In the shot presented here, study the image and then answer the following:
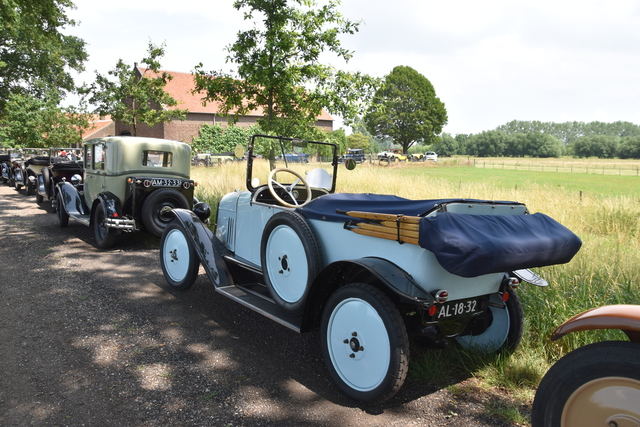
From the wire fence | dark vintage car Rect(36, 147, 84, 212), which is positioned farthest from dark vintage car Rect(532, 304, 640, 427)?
the wire fence

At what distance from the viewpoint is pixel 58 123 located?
3133 centimetres

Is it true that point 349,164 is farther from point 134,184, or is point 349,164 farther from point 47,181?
point 47,181

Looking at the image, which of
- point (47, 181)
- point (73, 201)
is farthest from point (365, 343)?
point (47, 181)

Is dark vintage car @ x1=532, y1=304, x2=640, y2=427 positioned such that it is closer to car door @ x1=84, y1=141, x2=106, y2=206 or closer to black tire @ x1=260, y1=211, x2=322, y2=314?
black tire @ x1=260, y1=211, x2=322, y2=314

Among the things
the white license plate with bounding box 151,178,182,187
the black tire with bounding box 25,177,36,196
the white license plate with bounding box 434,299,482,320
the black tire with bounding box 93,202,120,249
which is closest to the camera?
the white license plate with bounding box 434,299,482,320

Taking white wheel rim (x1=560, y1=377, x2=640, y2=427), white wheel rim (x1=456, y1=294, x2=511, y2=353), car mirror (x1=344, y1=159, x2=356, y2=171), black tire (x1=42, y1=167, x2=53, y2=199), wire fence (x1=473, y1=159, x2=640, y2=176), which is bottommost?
white wheel rim (x1=456, y1=294, x2=511, y2=353)

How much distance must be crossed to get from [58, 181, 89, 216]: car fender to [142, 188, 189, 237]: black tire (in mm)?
2211

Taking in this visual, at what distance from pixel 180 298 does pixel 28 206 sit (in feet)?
34.3

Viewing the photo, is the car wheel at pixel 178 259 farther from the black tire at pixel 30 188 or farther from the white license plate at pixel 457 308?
the black tire at pixel 30 188

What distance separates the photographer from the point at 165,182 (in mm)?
7887

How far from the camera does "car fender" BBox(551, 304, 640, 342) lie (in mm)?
2014

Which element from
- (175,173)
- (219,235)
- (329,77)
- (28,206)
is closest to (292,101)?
(329,77)

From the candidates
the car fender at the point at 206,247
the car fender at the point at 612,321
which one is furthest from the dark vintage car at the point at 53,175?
the car fender at the point at 612,321

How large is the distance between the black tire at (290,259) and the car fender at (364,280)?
13 centimetres
